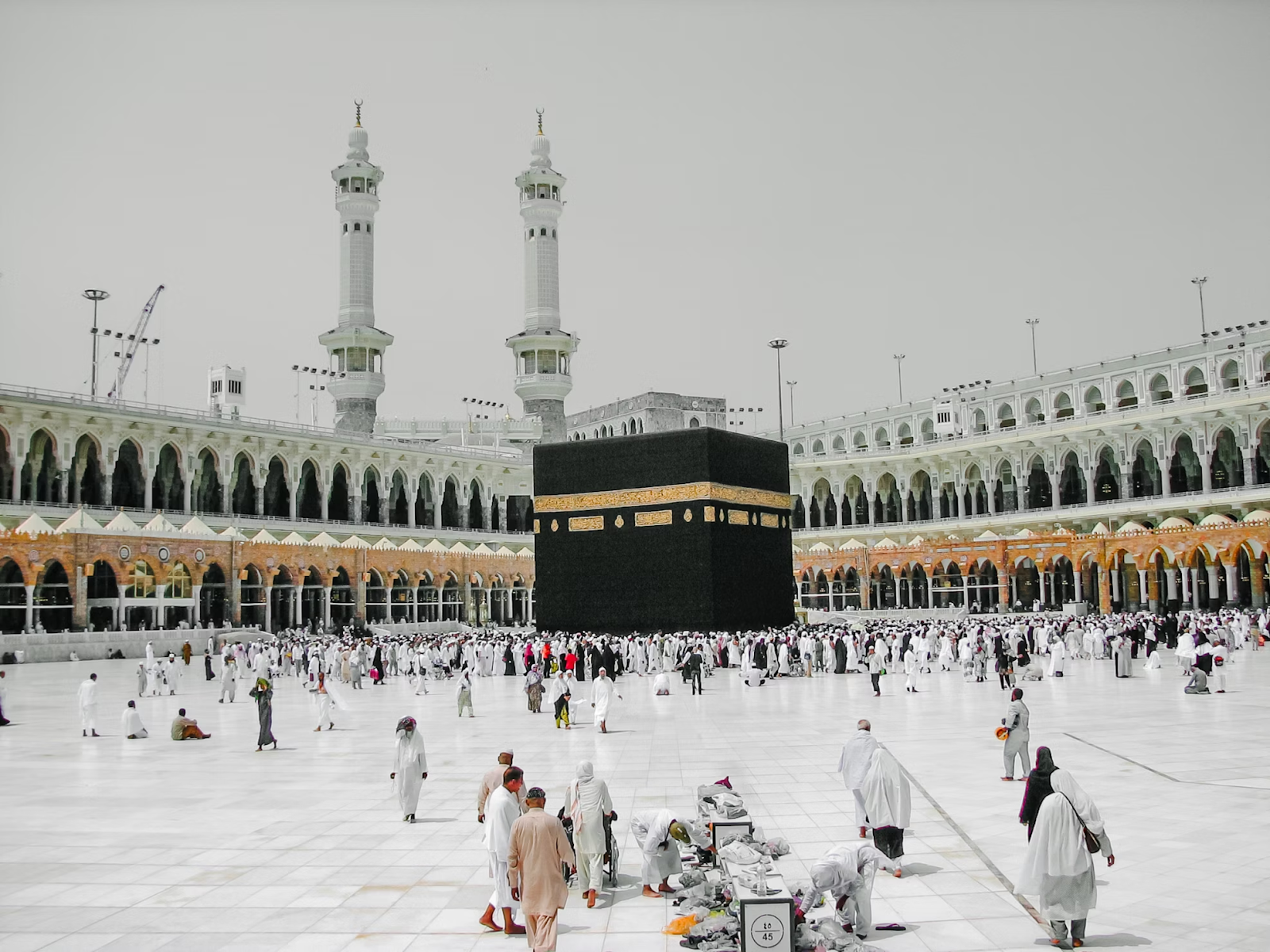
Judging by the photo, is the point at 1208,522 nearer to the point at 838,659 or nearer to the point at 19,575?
the point at 838,659

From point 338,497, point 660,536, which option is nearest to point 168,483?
point 338,497

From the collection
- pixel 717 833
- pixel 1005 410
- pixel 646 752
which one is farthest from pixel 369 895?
pixel 1005 410

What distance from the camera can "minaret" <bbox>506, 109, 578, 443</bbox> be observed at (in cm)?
4741

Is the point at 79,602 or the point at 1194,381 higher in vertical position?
the point at 1194,381

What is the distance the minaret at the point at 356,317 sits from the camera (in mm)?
44031

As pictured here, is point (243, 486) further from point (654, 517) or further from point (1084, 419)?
point (1084, 419)

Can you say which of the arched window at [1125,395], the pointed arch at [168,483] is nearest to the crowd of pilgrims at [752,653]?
the pointed arch at [168,483]

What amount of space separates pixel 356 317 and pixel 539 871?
1649 inches

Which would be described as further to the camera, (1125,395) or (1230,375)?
(1125,395)

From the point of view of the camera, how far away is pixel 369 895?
536 centimetres

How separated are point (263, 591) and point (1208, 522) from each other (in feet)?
87.8

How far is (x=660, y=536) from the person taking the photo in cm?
2414

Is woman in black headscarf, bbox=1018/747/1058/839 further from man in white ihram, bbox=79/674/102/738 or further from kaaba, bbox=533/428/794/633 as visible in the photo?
kaaba, bbox=533/428/794/633

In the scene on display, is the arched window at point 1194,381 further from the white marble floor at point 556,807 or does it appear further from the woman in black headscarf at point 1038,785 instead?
the woman in black headscarf at point 1038,785
